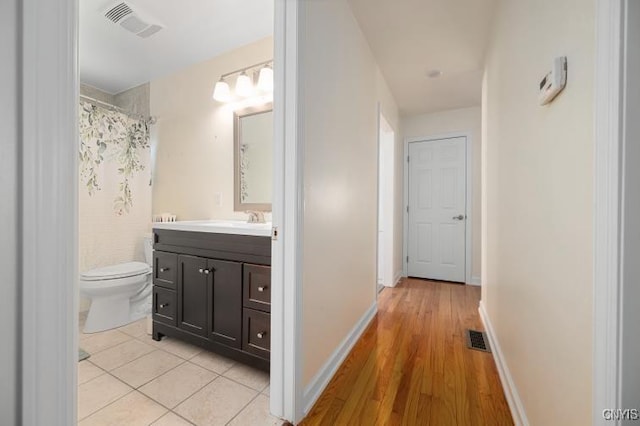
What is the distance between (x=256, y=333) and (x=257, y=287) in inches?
10.5

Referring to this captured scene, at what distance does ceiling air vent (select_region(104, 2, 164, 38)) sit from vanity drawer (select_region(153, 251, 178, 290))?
170cm

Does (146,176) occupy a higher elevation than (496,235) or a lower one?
higher

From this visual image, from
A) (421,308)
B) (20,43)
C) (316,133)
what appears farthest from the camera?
(421,308)

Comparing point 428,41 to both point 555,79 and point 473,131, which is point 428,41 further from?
point 473,131

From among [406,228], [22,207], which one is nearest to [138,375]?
[22,207]

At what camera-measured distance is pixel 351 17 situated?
192 centimetres

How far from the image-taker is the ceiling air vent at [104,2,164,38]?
1909mm

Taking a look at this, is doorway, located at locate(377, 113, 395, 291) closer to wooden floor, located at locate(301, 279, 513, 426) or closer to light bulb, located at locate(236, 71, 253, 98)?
A: wooden floor, located at locate(301, 279, 513, 426)

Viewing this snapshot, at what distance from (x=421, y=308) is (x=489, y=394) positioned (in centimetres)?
133

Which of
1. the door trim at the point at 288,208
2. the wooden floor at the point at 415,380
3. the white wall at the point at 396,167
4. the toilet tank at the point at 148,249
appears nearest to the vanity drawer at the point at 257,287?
the door trim at the point at 288,208

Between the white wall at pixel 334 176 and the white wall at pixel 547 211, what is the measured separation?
0.92 m

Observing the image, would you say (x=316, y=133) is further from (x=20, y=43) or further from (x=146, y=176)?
(x=146, y=176)

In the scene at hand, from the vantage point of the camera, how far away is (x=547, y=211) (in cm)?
96

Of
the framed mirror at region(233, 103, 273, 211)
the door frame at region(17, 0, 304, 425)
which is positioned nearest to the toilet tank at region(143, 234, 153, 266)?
the framed mirror at region(233, 103, 273, 211)
